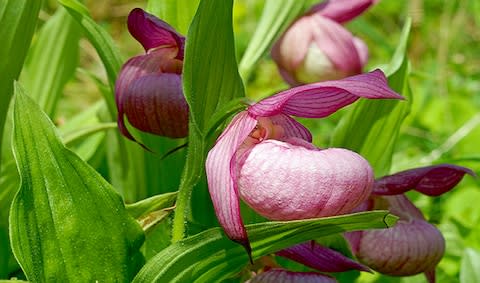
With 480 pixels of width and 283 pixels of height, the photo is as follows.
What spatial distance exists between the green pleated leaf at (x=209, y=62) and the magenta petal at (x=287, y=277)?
0.16 meters

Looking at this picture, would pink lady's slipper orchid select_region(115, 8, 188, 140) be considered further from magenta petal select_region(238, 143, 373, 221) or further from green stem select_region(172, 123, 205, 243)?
magenta petal select_region(238, 143, 373, 221)

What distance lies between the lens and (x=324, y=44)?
50.9 inches

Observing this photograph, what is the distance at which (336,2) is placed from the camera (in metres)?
1.33

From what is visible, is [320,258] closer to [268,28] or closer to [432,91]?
[268,28]

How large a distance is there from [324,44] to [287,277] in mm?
594

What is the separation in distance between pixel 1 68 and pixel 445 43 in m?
1.48

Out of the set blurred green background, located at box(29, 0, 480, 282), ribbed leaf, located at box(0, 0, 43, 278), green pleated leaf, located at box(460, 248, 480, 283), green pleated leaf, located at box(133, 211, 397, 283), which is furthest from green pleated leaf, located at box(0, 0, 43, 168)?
green pleated leaf, located at box(460, 248, 480, 283)

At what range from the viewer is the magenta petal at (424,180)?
0.92 meters

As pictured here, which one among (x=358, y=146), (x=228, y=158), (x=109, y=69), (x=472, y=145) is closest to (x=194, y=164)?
(x=228, y=158)

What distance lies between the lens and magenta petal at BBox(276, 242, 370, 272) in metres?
0.82

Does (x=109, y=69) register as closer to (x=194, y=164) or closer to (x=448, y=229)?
(x=194, y=164)

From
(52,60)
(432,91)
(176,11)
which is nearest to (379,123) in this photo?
(176,11)

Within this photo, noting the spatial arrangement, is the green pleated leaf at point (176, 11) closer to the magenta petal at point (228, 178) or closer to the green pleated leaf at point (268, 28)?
the green pleated leaf at point (268, 28)

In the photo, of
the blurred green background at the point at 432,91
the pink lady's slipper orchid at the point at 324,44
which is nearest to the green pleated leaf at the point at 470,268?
the blurred green background at the point at 432,91
